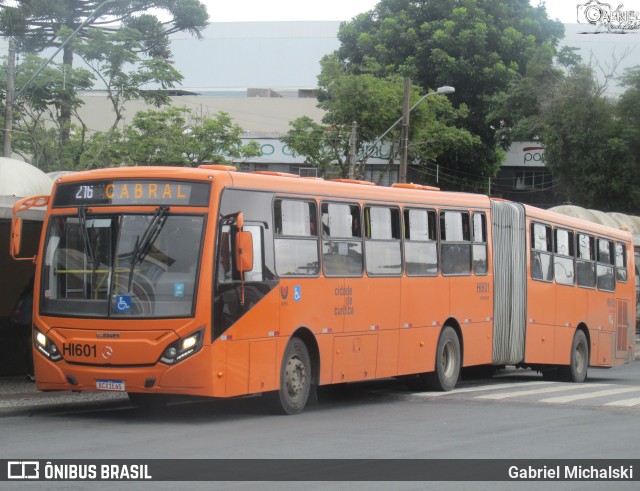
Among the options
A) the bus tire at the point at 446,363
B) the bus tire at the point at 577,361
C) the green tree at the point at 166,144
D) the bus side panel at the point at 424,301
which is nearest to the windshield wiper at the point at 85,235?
the bus side panel at the point at 424,301

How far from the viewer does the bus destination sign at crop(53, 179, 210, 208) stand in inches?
525

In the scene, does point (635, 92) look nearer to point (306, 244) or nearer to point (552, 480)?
point (306, 244)

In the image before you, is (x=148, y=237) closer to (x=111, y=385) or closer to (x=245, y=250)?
(x=245, y=250)

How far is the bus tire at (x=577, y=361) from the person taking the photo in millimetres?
23219

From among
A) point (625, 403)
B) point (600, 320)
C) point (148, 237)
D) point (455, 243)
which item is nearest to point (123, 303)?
point (148, 237)

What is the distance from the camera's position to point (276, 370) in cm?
1400

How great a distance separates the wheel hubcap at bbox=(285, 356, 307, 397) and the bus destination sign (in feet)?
8.31

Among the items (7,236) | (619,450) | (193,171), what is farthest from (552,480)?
(7,236)

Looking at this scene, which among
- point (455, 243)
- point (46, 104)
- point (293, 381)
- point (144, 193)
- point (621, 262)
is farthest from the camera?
point (46, 104)

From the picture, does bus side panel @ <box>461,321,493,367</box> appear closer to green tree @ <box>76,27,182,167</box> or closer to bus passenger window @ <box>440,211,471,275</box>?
bus passenger window @ <box>440,211,471,275</box>

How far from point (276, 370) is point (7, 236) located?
5984 mm

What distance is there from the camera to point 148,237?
43.3 feet

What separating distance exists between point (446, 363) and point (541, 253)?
407cm

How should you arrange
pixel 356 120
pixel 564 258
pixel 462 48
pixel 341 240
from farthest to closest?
pixel 462 48 < pixel 356 120 < pixel 564 258 < pixel 341 240
